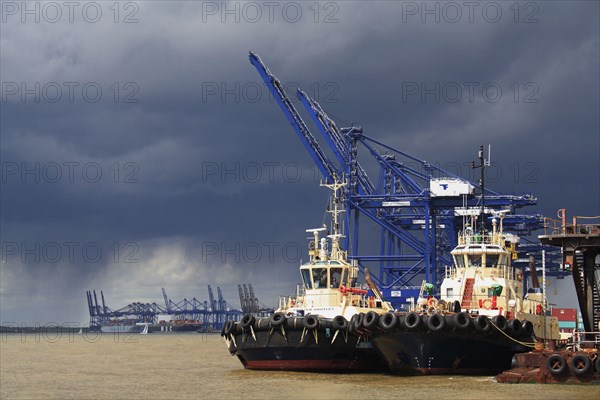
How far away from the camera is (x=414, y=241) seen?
95.2 meters

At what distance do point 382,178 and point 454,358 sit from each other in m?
57.9

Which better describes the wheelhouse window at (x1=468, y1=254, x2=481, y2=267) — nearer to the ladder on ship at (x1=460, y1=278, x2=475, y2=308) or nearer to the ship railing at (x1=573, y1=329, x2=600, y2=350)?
the ladder on ship at (x1=460, y1=278, x2=475, y2=308)

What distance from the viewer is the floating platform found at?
35719 millimetres

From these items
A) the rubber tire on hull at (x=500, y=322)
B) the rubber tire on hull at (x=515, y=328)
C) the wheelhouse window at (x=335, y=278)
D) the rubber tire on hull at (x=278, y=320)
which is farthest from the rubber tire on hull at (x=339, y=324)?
the rubber tire on hull at (x=515, y=328)

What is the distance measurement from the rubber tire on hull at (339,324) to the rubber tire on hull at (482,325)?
21.6 ft

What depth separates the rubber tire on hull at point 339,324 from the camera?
43.8m

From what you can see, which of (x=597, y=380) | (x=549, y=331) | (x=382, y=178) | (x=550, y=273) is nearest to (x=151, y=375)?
(x=549, y=331)

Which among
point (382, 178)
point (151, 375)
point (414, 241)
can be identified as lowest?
point (151, 375)

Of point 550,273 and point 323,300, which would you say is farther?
point 550,273

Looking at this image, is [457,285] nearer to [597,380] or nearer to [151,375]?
[597,380]

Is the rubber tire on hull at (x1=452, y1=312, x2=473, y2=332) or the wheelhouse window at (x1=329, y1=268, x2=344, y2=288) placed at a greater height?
the wheelhouse window at (x1=329, y1=268, x2=344, y2=288)

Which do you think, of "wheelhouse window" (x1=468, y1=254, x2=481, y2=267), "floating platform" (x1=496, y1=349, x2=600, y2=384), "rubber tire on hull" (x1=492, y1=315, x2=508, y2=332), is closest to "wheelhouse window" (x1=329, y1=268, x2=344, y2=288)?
"wheelhouse window" (x1=468, y1=254, x2=481, y2=267)

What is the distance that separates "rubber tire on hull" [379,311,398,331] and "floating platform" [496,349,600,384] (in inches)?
216

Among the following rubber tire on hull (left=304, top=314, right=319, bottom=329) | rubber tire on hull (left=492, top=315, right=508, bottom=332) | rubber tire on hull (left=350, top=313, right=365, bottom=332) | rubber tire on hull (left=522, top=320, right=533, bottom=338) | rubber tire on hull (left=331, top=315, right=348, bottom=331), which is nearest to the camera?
rubber tire on hull (left=492, top=315, right=508, bottom=332)
